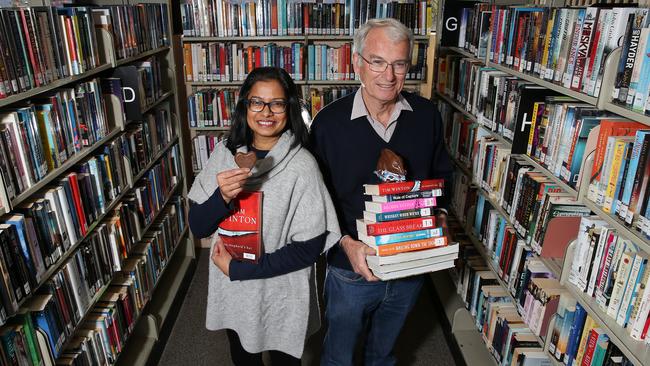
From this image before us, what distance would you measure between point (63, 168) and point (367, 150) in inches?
48.9

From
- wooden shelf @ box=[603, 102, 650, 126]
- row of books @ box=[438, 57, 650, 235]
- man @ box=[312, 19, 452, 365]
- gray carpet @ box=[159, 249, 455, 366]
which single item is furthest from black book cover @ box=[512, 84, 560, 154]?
gray carpet @ box=[159, 249, 455, 366]

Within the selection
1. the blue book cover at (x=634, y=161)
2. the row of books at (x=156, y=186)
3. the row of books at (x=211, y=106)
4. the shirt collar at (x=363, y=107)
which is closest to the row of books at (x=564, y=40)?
the blue book cover at (x=634, y=161)

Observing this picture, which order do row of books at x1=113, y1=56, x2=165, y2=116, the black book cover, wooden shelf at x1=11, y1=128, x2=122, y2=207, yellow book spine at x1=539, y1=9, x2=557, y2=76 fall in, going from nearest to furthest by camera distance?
1. wooden shelf at x1=11, y1=128, x2=122, y2=207
2. yellow book spine at x1=539, y1=9, x2=557, y2=76
3. the black book cover
4. row of books at x1=113, y1=56, x2=165, y2=116

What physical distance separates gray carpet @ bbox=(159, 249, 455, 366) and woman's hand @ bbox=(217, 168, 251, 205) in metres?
1.58

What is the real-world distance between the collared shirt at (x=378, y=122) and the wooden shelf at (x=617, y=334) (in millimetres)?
866

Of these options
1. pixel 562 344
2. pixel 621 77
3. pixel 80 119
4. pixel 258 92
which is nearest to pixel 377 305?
pixel 562 344

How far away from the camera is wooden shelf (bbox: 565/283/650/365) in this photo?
1.25 m

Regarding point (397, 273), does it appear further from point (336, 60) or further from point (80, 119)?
point (336, 60)

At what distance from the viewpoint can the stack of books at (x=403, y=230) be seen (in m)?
1.46

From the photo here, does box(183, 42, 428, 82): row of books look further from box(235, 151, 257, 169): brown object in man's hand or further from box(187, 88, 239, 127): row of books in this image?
box(235, 151, 257, 169): brown object in man's hand

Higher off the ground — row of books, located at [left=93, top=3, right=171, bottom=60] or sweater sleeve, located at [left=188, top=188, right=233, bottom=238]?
row of books, located at [left=93, top=3, right=171, bottom=60]

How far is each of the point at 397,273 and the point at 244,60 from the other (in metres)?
2.57

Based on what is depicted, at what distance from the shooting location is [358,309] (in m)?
1.78

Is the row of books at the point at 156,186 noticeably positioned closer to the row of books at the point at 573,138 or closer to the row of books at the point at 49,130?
the row of books at the point at 49,130
